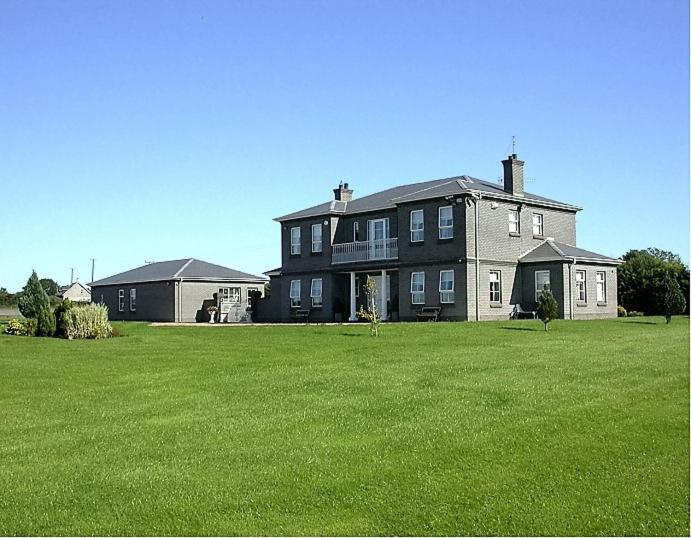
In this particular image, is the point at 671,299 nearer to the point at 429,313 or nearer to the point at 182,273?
the point at 429,313

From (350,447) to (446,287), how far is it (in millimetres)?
25138

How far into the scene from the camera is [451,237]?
33.8 metres

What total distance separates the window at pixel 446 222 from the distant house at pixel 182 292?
584 inches

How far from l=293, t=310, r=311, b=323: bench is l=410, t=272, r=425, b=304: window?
659 cm

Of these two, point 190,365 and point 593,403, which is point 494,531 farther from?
point 190,365

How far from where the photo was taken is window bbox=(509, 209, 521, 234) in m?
35.3

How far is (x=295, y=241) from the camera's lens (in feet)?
136

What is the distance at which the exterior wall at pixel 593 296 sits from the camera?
34406 millimetres

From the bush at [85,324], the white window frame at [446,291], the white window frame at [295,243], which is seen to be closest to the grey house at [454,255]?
the white window frame at [446,291]

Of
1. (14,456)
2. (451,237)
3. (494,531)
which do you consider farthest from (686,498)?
(451,237)

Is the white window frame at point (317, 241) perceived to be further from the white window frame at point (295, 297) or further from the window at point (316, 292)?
the white window frame at point (295, 297)

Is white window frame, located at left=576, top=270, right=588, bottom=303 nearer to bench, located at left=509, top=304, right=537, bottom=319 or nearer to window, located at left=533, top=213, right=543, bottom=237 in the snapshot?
bench, located at left=509, top=304, right=537, bottom=319

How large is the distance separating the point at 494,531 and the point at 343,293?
107 ft

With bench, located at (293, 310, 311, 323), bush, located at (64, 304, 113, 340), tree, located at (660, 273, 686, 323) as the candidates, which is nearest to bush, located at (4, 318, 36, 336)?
bush, located at (64, 304, 113, 340)
